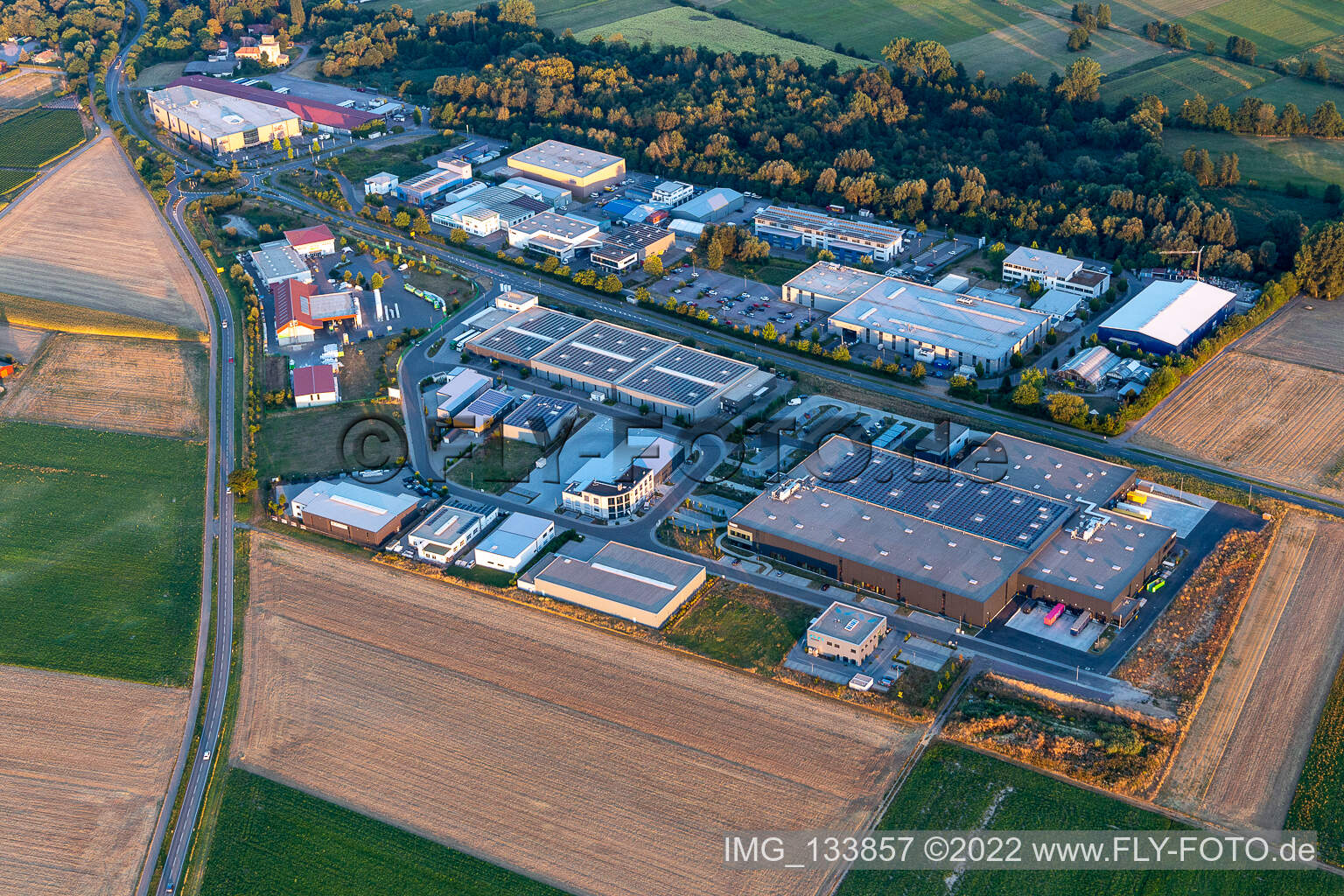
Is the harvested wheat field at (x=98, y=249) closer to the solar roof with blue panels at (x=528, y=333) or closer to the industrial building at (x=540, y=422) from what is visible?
the solar roof with blue panels at (x=528, y=333)

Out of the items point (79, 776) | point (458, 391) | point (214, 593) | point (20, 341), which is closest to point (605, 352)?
point (458, 391)

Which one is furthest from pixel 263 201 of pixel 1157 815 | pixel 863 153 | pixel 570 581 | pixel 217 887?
pixel 1157 815

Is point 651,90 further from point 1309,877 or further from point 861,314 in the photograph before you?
point 1309,877

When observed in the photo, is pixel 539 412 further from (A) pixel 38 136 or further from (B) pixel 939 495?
(A) pixel 38 136

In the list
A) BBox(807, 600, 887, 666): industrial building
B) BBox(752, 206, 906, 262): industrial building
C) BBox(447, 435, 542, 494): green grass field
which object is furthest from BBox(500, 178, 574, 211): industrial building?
BBox(807, 600, 887, 666): industrial building

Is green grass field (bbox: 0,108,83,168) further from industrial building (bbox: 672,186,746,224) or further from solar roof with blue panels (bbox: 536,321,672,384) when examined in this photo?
solar roof with blue panels (bbox: 536,321,672,384)
